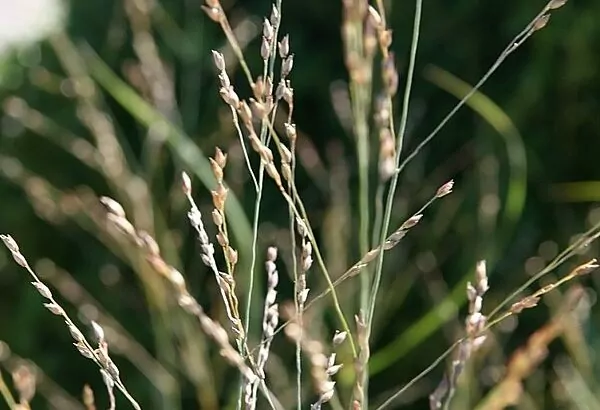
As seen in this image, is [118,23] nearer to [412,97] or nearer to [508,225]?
[412,97]

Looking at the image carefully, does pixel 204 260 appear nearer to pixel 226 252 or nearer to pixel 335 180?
pixel 226 252

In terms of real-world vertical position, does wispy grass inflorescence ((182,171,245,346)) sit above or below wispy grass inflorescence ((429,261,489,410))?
above

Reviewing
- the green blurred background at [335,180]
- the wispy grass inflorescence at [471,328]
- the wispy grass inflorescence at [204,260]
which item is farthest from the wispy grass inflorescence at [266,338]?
the green blurred background at [335,180]

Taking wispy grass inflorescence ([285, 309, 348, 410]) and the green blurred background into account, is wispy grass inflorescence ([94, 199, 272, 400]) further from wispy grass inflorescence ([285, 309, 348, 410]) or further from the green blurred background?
the green blurred background

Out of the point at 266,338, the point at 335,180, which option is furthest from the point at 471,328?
the point at 335,180

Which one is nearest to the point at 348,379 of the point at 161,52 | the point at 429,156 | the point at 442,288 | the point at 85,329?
the point at 442,288

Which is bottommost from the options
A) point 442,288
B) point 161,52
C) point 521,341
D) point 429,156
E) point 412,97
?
point 521,341

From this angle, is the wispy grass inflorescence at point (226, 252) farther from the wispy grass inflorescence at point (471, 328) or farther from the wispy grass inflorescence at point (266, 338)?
the wispy grass inflorescence at point (471, 328)

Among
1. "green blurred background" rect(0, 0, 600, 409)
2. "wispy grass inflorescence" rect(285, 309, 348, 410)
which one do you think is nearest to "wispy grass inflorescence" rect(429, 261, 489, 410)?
"wispy grass inflorescence" rect(285, 309, 348, 410)
